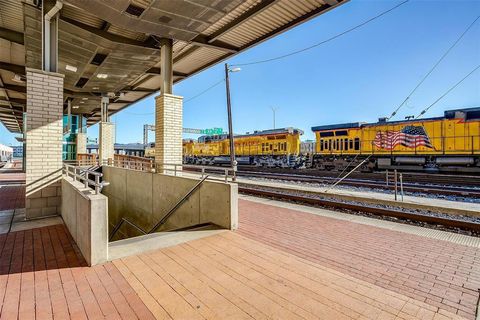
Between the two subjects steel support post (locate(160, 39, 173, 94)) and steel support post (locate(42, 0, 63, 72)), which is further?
steel support post (locate(160, 39, 173, 94))

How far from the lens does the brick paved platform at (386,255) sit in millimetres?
3014

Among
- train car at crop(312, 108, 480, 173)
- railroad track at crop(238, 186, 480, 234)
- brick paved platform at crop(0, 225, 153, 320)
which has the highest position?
train car at crop(312, 108, 480, 173)

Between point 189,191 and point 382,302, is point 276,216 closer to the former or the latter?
point 189,191

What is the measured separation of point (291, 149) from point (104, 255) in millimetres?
21291

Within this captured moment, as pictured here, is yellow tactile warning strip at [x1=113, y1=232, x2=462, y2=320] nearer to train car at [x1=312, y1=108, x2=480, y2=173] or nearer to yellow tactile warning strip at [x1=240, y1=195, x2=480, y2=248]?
yellow tactile warning strip at [x1=240, y1=195, x2=480, y2=248]

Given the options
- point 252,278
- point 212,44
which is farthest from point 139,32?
point 252,278

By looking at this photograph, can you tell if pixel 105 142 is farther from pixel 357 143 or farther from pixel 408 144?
pixel 408 144

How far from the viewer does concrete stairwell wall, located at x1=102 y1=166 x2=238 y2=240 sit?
5.37 meters

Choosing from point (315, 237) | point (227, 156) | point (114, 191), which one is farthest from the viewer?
point (227, 156)

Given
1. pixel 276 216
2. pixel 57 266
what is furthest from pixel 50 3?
pixel 276 216

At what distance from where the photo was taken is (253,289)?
117 inches

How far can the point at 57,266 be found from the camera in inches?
142

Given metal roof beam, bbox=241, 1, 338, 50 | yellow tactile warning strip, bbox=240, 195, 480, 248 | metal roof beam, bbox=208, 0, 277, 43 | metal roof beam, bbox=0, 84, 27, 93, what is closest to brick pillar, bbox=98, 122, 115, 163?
metal roof beam, bbox=0, 84, 27, 93

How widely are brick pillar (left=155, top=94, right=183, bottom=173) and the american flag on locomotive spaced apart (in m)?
14.1
